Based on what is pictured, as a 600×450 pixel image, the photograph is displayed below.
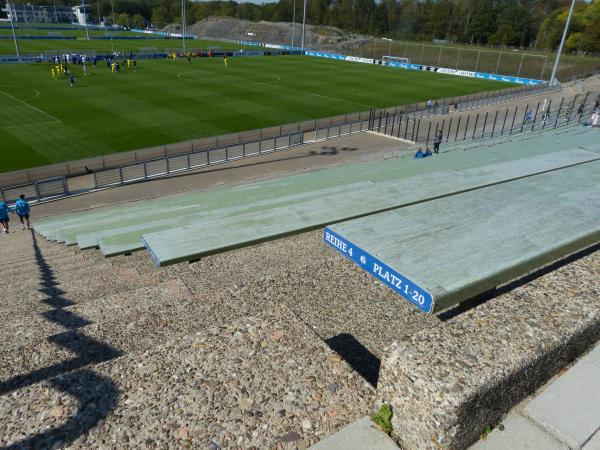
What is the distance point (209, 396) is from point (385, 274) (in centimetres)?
269

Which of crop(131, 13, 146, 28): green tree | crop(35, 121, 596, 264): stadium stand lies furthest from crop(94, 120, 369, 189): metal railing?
crop(131, 13, 146, 28): green tree

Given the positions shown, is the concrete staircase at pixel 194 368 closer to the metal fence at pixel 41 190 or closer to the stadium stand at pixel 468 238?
the stadium stand at pixel 468 238

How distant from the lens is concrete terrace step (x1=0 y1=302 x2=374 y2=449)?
158 inches

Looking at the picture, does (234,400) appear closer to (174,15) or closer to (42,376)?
(42,376)

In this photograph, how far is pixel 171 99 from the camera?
149 ft

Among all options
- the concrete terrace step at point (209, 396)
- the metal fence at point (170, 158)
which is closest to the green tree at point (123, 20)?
the metal fence at point (170, 158)

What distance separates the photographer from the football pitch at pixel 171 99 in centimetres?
3189

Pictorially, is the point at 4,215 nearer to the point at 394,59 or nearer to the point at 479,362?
the point at 479,362

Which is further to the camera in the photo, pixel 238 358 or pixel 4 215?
pixel 4 215

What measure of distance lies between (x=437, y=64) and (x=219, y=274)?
3414 inches

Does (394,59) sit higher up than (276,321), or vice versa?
(276,321)

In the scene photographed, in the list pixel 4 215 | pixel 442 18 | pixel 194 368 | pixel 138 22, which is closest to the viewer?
pixel 194 368

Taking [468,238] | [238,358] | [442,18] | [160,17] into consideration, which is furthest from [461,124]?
[160,17]

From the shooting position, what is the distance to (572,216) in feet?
25.1
